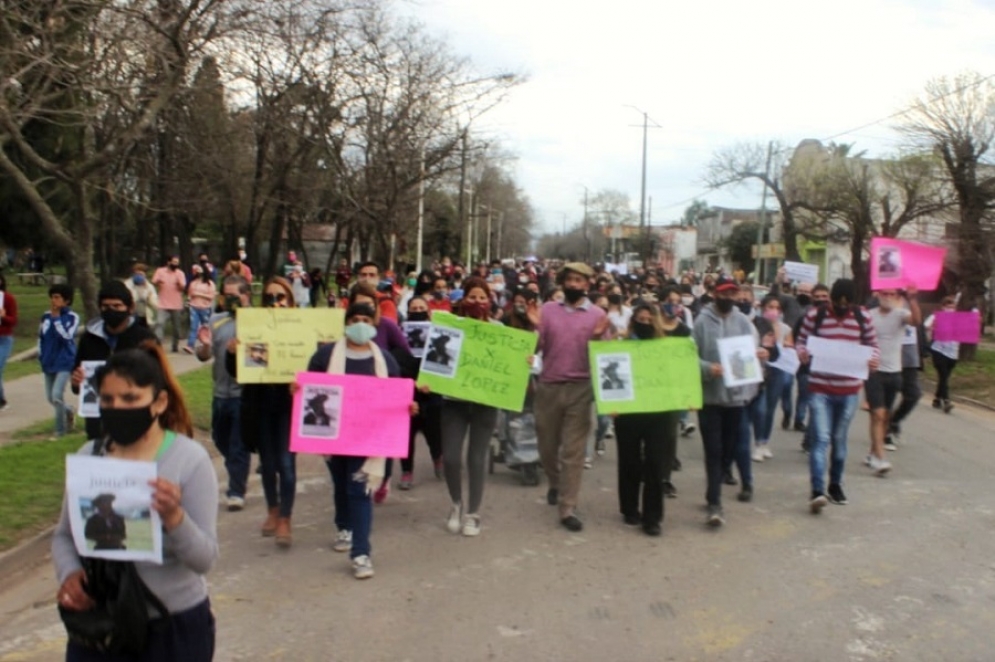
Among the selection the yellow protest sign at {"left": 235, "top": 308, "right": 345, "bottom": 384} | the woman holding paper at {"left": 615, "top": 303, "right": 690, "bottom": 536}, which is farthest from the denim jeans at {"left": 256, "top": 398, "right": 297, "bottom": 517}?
the woman holding paper at {"left": 615, "top": 303, "right": 690, "bottom": 536}

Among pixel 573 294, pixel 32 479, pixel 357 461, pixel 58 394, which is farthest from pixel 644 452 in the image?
pixel 58 394

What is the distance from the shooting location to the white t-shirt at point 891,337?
31.7 feet

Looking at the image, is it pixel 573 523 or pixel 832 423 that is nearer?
pixel 573 523

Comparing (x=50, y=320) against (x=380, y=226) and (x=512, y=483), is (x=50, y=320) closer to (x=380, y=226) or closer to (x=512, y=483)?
(x=512, y=483)

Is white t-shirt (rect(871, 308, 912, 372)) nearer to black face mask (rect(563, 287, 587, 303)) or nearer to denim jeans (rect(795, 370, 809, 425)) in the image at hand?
denim jeans (rect(795, 370, 809, 425))

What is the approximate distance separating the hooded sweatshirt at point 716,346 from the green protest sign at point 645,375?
0.89ft

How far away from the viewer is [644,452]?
7.59 metres

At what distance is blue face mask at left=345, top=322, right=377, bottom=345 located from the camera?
6504 mm

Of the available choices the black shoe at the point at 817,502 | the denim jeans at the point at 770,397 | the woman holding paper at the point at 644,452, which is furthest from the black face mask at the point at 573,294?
the denim jeans at the point at 770,397

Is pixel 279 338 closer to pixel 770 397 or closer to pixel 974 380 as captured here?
pixel 770 397

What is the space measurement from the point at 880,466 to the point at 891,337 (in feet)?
4.11

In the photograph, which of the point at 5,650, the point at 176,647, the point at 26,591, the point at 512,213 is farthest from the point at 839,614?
the point at 512,213

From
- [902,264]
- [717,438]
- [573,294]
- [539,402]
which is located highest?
[902,264]

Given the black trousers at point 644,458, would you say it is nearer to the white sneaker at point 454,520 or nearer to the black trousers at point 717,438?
the black trousers at point 717,438
